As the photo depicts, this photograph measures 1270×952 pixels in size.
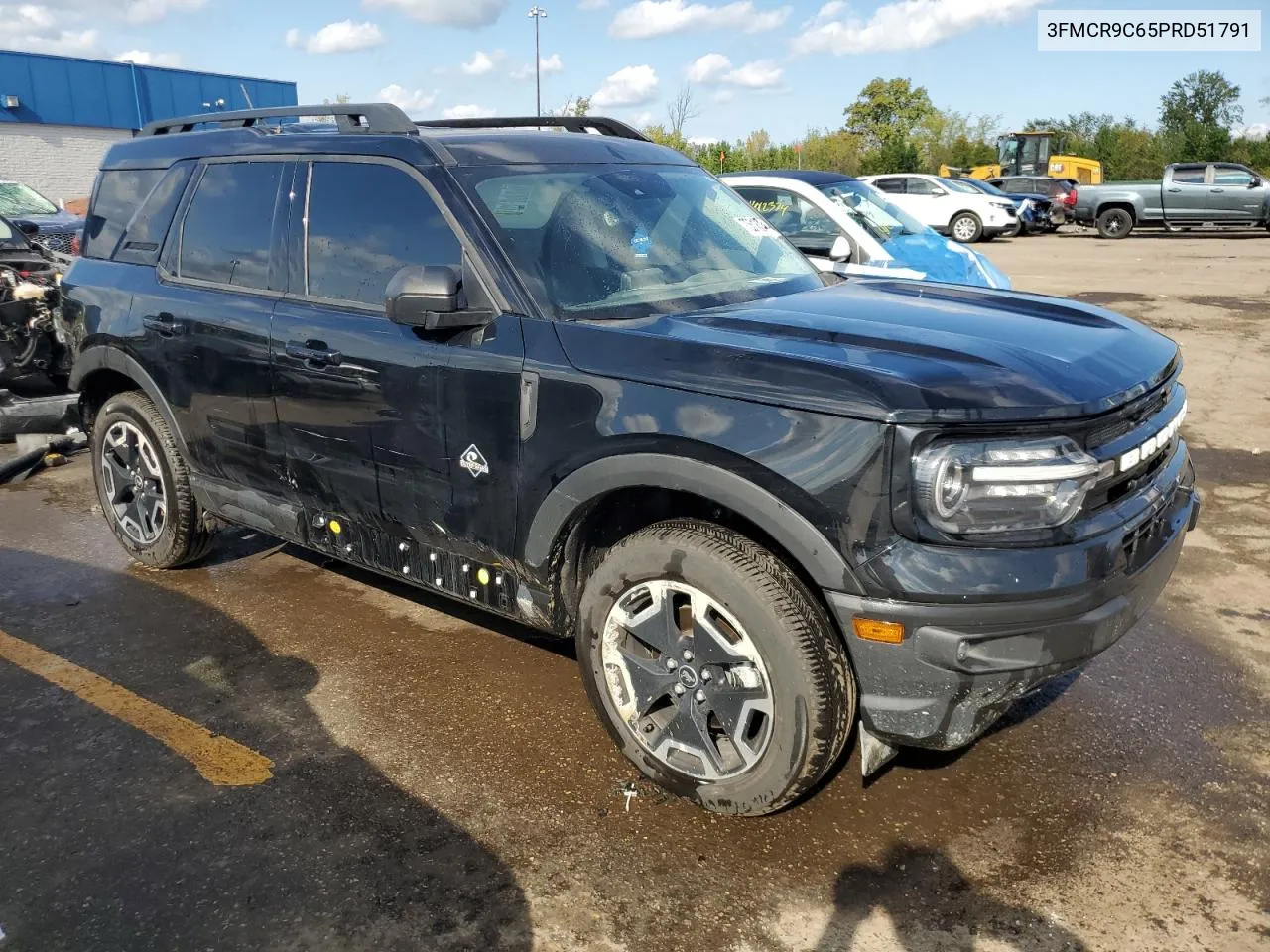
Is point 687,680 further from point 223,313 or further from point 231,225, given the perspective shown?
point 231,225

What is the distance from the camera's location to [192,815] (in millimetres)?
3070

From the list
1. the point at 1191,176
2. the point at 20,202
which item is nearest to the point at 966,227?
the point at 1191,176

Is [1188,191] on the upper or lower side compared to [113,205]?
upper

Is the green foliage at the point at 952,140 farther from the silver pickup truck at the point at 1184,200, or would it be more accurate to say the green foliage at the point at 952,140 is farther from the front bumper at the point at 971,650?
the front bumper at the point at 971,650

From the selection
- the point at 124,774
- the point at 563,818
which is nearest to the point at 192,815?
the point at 124,774

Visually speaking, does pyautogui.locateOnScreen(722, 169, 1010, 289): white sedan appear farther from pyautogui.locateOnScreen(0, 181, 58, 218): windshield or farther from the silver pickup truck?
the silver pickup truck

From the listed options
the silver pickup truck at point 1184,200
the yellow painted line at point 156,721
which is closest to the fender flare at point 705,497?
the yellow painted line at point 156,721

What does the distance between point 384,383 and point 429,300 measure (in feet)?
1.51

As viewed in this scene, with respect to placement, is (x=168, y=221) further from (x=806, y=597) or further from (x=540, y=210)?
(x=806, y=597)

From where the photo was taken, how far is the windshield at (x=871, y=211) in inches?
359

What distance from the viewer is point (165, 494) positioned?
15.6 ft

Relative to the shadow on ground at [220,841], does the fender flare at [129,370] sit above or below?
above

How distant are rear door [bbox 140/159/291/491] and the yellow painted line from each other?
3.11 feet

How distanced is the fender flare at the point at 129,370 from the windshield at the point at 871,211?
6.24 meters
